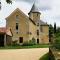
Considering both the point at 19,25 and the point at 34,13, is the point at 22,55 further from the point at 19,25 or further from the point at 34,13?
the point at 34,13

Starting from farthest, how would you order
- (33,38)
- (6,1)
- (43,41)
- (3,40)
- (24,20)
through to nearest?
1. (43,41)
2. (33,38)
3. (24,20)
4. (3,40)
5. (6,1)

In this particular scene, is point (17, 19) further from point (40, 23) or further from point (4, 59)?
point (4, 59)

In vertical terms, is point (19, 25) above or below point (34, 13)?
below

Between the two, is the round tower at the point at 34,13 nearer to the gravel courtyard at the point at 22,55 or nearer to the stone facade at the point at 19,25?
the stone facade at the point at 19,25

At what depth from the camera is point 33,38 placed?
67312 millimetres

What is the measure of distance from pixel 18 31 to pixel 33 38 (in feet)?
18.3

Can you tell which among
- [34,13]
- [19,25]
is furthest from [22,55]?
[34,13]

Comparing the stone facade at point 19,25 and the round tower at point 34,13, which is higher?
the round tower at point 34,13

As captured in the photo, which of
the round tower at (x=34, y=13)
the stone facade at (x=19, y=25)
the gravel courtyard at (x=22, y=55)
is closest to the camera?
the gravel courtyard at (x=22, y=55)

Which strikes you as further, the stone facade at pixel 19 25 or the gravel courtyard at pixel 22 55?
the stone facade at pixel 19 25

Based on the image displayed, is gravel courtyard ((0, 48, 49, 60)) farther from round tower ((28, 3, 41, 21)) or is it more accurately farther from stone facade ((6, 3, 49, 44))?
round tower ((28, 3, 41, 21))

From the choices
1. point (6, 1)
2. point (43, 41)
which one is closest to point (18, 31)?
point (43, 41)

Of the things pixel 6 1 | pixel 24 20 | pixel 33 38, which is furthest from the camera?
pixel 33 38

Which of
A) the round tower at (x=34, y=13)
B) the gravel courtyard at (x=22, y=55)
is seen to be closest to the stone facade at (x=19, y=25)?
the round tower at (x=34, y=13)
